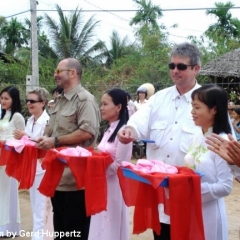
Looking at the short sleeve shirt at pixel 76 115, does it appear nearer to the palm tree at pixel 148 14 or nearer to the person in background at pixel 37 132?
the person in background at pixel 37 132

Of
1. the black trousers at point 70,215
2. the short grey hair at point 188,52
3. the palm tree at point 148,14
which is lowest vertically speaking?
the black trousers at point 70,215

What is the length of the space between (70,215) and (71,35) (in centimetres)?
1964

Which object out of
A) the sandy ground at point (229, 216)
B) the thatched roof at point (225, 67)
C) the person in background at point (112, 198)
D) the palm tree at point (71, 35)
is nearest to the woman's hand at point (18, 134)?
the person in background at point (112, 198)

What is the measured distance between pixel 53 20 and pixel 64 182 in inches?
783

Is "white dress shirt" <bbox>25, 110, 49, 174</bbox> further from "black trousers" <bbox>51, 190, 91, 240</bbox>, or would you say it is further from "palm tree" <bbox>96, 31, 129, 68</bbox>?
"palm tree" <bbox>96, 31, 129, 68</bbox>

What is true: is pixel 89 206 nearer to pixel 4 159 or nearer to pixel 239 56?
pixel 4 159

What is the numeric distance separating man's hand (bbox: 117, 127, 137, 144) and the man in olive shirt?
0.82 meters

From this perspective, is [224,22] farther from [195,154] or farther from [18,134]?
[195,154]

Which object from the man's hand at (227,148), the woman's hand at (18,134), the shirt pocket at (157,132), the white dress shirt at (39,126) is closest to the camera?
the man's hand at (227,148)

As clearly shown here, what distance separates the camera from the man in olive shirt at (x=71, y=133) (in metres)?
3.96

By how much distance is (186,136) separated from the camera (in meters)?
3.20

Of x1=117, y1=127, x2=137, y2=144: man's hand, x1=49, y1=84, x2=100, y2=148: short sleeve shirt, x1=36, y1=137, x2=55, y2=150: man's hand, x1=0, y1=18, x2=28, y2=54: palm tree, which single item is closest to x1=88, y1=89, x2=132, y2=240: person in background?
x1=49, y1=84, x2=100, y2=148: short sleeve shirt

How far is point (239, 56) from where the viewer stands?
51.6ft

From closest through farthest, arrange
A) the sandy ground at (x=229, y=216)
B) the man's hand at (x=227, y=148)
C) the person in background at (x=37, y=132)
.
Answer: the man's hand at (x=227, y=148), the person in background at (x=37, y=132), the sandy ground at (x=229, y=216)
